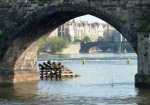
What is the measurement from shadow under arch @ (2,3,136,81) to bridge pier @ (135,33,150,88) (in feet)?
18.7

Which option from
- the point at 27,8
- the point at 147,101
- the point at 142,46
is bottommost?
the point at 147,101

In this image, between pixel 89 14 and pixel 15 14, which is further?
pixel 15 14

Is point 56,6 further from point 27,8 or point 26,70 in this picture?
point 26,70

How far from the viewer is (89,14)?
62125 millimetres

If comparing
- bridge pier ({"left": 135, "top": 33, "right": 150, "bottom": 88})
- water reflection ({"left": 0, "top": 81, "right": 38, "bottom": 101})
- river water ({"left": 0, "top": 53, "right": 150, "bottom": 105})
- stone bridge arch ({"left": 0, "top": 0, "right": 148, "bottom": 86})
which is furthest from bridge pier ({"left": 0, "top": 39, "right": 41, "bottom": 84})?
bridge pier ({"left": 135, "top": 33, "right": 150, "bottom": 88})

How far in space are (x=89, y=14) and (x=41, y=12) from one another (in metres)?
6.06

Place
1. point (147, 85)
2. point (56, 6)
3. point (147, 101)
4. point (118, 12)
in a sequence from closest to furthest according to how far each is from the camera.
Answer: point (147, 101) < point (147, 85) < point (118, 12) < point (56, 6)

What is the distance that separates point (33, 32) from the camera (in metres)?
70.1

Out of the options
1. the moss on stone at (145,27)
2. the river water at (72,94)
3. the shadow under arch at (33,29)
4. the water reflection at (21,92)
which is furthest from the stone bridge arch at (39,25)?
the river water at (72,94)

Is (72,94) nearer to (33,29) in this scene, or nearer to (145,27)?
(145,27)

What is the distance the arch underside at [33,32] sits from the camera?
210 ft

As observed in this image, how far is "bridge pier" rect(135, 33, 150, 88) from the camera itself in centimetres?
5534

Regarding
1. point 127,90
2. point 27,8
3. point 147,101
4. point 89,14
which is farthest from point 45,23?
point 147,101

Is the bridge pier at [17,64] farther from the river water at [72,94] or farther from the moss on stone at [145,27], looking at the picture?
the moss on stone at [145,27]
